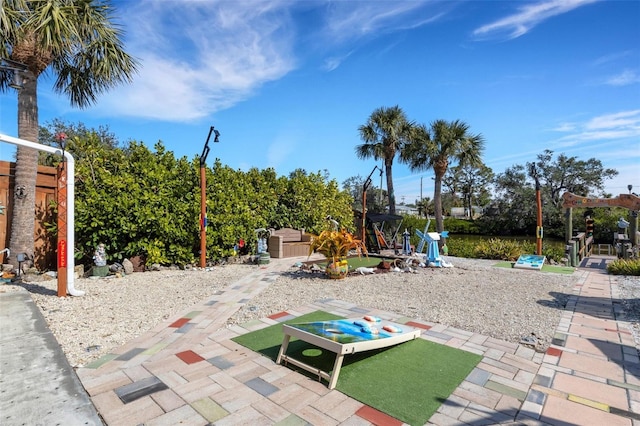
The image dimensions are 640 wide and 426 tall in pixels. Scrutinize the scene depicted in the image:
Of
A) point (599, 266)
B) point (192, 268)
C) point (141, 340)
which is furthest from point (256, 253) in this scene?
point (599, 266)

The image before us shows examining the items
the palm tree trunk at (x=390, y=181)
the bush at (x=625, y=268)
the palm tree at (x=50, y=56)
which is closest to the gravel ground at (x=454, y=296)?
the bush at (x=625, y=268)

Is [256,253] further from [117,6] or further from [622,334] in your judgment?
[622,334]

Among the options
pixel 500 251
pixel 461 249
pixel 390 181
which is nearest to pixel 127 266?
pixel 461 249

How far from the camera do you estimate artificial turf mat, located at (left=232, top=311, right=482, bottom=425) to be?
243 centimetres

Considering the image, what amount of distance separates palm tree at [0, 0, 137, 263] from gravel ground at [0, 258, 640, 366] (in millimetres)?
2148

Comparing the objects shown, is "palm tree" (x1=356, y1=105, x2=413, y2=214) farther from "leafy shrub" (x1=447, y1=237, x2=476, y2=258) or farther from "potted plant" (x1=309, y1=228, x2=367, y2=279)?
"potted plant" (x1=309, y1=228, x2=367, y2=279)

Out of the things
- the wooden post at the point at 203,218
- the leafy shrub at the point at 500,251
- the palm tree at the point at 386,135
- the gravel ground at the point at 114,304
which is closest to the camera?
the gravel ground at the point at 114,304

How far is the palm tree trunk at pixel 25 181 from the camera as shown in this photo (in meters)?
6.81

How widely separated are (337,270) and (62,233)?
5.14 m

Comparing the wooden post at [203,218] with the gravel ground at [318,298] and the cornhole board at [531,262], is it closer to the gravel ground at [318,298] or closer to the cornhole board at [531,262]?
the gravel ground at [318,298]

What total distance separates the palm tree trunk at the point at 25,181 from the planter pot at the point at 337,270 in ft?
20.8

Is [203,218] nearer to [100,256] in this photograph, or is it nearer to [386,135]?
[100,256]

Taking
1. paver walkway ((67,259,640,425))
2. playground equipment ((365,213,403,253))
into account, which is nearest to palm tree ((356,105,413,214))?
playground equipment ((365,213,403,253))

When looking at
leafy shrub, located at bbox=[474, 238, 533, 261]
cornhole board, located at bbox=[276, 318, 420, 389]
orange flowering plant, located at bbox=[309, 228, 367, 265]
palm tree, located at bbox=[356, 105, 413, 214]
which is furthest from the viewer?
palm tree, located at bbox=[356, 105, 413, 214]
